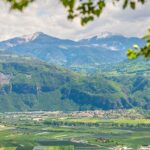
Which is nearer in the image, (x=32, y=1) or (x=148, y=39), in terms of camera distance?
(x=32, y=1)

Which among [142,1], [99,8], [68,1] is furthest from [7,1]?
[142,1]

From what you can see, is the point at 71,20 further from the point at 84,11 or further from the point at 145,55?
the point at 145,55

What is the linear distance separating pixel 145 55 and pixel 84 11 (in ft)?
4.49

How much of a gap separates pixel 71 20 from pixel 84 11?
1.08 feet

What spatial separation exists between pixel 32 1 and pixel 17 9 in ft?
1.00

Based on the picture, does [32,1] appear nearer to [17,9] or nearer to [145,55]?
[17,9]

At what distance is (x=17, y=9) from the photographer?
831 cm

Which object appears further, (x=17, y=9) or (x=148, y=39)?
(x=148, y=39)

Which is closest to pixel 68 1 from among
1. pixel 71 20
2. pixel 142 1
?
pixel 71 20

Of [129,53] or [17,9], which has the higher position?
[17,9]

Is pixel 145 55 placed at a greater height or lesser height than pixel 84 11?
lesser

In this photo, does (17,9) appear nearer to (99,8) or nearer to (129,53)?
(99,8)

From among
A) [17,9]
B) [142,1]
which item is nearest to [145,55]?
[142,1]

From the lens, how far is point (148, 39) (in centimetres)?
907
